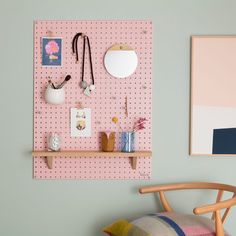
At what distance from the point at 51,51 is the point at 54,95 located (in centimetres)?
25

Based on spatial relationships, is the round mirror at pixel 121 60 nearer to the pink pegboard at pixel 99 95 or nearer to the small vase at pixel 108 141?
the pink pegboard at pixel 99 95

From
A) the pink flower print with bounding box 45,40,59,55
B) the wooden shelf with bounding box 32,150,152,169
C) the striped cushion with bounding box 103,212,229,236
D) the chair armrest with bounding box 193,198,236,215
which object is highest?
the pink flower print with bounding box 45,40,59,55

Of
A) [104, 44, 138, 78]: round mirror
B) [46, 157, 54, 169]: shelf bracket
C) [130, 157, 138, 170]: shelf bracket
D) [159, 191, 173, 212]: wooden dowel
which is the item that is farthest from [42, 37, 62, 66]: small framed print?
[159, 191, 173, 212]: wooden dowel

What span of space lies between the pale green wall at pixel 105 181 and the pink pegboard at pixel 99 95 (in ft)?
0.13

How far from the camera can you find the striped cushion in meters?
1.58

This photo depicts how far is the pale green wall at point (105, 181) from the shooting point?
201 centimetres

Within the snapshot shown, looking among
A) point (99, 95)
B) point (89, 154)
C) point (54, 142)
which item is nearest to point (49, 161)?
point (54, 142)

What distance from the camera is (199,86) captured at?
1.99 m

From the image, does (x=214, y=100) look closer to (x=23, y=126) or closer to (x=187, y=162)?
(x=187, y=162)

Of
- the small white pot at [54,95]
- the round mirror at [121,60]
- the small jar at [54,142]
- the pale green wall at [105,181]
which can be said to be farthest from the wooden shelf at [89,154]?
the round mirror at [121,60]

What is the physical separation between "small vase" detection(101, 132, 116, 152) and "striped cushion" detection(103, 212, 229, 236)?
38cm

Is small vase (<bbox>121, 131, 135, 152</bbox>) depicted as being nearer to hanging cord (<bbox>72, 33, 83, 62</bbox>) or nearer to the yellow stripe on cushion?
the yellow stripe on cushion

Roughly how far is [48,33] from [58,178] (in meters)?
0.76

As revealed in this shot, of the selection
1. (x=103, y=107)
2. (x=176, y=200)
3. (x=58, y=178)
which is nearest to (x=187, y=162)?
(x=176, y=200)
